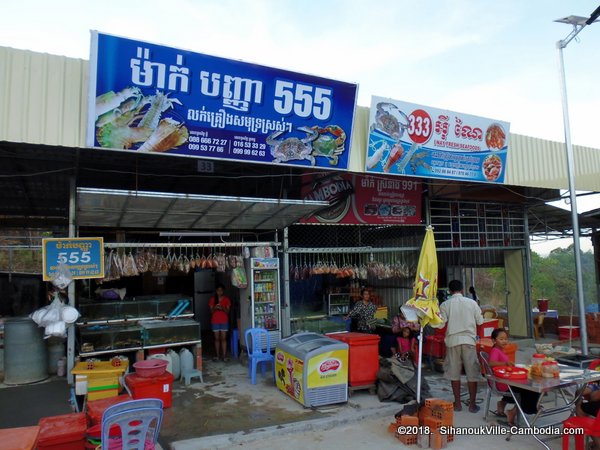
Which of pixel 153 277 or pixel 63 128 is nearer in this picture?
pixel 63 128

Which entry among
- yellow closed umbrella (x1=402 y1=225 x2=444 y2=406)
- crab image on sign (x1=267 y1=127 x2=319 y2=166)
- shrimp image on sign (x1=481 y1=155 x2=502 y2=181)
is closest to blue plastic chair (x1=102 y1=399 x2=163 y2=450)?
yellow closed umbrella (x1=402 y1=225 x2=444 y2=406)

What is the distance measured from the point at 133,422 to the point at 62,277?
13.6 feet

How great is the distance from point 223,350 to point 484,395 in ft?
17.3

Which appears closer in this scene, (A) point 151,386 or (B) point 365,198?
(A) point 151,386

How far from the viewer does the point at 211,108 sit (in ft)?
22.6

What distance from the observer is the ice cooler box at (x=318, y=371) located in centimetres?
632

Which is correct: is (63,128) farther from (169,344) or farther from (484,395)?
(484,395)

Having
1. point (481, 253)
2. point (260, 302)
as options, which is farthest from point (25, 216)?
point (481, 253)

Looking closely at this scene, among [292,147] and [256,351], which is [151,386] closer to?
[256,351]

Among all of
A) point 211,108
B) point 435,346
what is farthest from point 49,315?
point 435,346

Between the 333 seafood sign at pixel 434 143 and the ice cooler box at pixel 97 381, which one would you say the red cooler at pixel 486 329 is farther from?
the ice cooler box at pixel 97 381

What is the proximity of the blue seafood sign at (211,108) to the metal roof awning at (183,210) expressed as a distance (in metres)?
0.72

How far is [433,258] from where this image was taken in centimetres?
621

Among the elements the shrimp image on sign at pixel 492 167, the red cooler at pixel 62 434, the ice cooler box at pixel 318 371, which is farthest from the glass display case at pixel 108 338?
the shrimp image on sign at pixel 492 167
